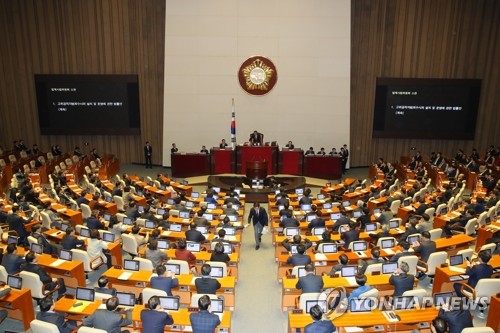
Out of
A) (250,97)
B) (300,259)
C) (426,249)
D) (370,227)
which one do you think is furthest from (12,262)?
(250,97)

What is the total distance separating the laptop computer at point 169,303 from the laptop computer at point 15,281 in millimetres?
3113

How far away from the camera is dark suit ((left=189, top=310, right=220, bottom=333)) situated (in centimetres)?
689

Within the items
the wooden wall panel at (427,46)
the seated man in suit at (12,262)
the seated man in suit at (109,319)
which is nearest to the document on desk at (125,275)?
the seated man in suit at (109,319)

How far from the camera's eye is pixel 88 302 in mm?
8000

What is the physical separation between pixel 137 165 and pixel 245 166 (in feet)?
24.4

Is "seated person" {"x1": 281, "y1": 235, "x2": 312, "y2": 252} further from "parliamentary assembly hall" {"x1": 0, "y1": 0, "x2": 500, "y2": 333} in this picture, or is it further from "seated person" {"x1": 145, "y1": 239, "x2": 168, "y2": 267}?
"parliamentary assembly hall" {"x1": 0, "y1": 0, "x2": 500, "y2": 333}

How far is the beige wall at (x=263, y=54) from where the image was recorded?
2298cm

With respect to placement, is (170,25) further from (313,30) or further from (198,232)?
(198,232)

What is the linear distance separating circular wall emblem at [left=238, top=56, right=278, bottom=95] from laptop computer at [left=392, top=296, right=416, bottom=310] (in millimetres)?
17525

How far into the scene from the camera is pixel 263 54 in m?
23.4

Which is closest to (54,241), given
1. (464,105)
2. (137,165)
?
(137,165)

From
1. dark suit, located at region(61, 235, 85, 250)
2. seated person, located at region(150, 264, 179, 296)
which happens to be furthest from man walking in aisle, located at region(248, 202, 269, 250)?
dark suit, located at region(61, 235, 85, 250)

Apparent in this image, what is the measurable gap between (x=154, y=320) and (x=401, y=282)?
4699 millimetres

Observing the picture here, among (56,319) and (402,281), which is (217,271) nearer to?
(56,319)
